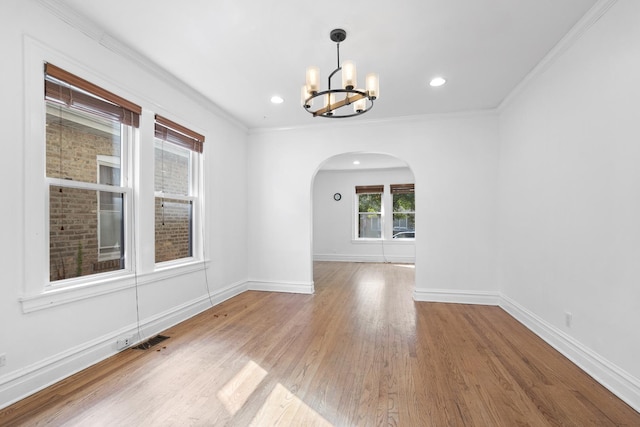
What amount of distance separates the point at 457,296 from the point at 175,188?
4.24m

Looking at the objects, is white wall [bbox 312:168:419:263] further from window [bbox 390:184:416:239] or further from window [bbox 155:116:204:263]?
window [bbox 155:116:204:263]

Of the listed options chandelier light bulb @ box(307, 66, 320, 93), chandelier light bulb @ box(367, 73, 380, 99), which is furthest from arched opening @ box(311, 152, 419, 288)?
chandelier light bulb @ box(307, 66, 320, 93)

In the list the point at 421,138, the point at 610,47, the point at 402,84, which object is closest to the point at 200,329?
the point at 402,84

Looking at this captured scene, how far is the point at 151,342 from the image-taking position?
9.64ft

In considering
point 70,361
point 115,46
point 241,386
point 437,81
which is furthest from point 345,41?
point 70,361

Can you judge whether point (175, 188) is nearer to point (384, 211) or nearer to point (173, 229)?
point (173, 229)

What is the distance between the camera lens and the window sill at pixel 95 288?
2.11m

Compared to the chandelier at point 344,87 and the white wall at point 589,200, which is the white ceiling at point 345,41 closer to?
the chandelier at point 344,87

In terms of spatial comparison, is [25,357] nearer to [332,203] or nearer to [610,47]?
[610,47]

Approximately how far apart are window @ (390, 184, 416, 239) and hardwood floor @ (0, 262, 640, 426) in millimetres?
5149

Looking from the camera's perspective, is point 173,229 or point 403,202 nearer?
point 173,229

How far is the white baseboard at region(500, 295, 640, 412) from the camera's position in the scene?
1971 millimetres

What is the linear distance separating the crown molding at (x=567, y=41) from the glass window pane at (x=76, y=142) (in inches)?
165

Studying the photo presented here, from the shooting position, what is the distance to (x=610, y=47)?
217cm
